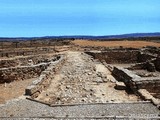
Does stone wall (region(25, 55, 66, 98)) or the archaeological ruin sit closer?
the archaeological ruin

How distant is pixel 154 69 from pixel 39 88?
1296 cm

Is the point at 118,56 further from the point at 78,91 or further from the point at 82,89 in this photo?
the point at 78,91

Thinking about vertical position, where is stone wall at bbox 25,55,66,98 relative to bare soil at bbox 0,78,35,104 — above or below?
above

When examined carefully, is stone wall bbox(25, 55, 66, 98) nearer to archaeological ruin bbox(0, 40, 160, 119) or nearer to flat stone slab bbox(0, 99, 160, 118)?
archaeological ruin bbox(0, 40, 160, 119)

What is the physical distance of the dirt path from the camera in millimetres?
16203

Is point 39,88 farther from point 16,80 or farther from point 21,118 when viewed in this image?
point 16,80

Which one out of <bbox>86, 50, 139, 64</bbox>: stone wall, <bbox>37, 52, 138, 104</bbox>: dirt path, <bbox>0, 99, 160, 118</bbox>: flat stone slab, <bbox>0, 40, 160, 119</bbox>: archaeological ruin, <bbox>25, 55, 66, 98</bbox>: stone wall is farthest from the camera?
<bbox>86, 50, 139, 64</bbox>: stone wall

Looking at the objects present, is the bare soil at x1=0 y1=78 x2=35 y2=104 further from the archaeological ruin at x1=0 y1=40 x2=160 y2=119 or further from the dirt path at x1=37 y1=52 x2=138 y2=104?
the dirt path at x1=37 y1=52 x2=138 y2=104

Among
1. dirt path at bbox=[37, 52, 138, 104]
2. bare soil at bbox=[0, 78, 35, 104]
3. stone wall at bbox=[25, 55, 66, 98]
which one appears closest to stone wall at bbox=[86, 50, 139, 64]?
dirt path at bbox=[37, 52, 138, 104]

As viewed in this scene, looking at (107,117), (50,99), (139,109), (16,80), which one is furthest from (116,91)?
(16,80)

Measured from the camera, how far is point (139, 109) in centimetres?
1340

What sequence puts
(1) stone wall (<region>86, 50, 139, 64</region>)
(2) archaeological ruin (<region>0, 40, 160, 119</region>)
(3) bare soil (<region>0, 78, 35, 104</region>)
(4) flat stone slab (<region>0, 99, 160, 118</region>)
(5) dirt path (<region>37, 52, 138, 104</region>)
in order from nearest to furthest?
(4) flat stone slab (<region>0, 99, 160, 118</region>) → (2) archaeological ruin (<region>0, 40, 160, 119</region>) → (5) dirt path (<region>37, 52, 138, 104</region>) → (3) bare soil (<region>0, 78, 35, 104</region>) → (1) stone wall (<region>86, 50, 139, 64</region>)

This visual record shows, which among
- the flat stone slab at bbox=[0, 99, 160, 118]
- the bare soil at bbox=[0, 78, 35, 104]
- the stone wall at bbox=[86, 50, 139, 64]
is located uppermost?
the flat stone slab at bbox=[0, 99, 160, 118]

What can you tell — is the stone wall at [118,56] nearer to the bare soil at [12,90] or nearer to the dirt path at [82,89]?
the dirt path at [82,89]
